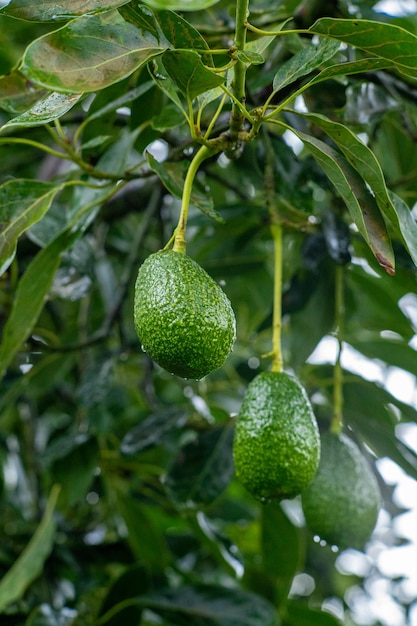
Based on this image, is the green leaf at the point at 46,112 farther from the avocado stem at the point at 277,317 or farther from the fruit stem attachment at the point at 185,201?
the avocado stem at the point at 277,317

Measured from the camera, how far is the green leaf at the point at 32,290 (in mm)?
1152

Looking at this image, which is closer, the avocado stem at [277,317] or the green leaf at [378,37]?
the green leaf at [378,37]

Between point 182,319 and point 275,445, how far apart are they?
0.22m

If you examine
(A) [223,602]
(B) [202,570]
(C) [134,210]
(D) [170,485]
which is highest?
(C) [134,210]

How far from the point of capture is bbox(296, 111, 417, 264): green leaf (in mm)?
822

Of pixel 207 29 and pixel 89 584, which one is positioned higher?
pixel 207 29

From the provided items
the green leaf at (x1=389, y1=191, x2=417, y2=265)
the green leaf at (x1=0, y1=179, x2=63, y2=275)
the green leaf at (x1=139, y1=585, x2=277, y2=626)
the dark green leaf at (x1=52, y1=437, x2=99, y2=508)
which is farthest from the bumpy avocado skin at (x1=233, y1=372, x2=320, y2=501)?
the dark green leaf at (x1=52, y1=437, x2=99, y2=508)

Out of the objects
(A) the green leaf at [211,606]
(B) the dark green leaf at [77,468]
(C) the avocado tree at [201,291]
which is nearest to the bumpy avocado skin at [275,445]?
(C) the avocado tree at [201,291]

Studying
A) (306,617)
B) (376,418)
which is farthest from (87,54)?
(306,617)

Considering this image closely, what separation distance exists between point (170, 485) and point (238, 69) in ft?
2.58

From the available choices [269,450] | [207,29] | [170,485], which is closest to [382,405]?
[170,485]

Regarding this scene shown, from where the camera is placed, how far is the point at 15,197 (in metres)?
1.03

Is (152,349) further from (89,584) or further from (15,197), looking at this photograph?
(89,584)

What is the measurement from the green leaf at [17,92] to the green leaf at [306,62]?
35cm
